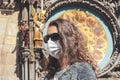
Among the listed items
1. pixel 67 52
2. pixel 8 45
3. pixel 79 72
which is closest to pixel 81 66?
pixel 79 72

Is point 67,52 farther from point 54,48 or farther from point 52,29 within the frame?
point 52,29

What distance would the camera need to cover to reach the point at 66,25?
3.16 metres

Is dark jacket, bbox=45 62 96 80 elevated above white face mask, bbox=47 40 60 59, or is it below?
below

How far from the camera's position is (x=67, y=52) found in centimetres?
312

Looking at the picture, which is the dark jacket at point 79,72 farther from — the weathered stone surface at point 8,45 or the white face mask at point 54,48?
the weathered stone surface at point 8,45

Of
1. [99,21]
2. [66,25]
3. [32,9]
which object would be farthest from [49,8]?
[66,25]

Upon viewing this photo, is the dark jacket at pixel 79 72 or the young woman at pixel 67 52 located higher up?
the young woman at pixel 67 52

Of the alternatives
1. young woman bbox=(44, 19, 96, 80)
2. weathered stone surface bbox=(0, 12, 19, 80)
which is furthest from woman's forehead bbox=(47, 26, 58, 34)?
weathered stone surface bbox=(0, 12, 19, 80)

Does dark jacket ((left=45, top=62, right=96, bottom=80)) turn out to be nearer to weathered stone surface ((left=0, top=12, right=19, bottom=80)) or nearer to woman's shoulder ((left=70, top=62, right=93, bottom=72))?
woman's shoulder ((left=70, top=62, right=93, bottom=72))

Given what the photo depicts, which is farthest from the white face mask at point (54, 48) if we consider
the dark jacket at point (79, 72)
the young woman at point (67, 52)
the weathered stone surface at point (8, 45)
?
the weathered stone surface at point (8, 45)

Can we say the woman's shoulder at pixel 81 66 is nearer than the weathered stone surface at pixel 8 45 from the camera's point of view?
A: Yes

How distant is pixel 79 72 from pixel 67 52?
19 cm

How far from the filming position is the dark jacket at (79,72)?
2.96m

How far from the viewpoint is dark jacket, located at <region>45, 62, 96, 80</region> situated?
2.96 metres
